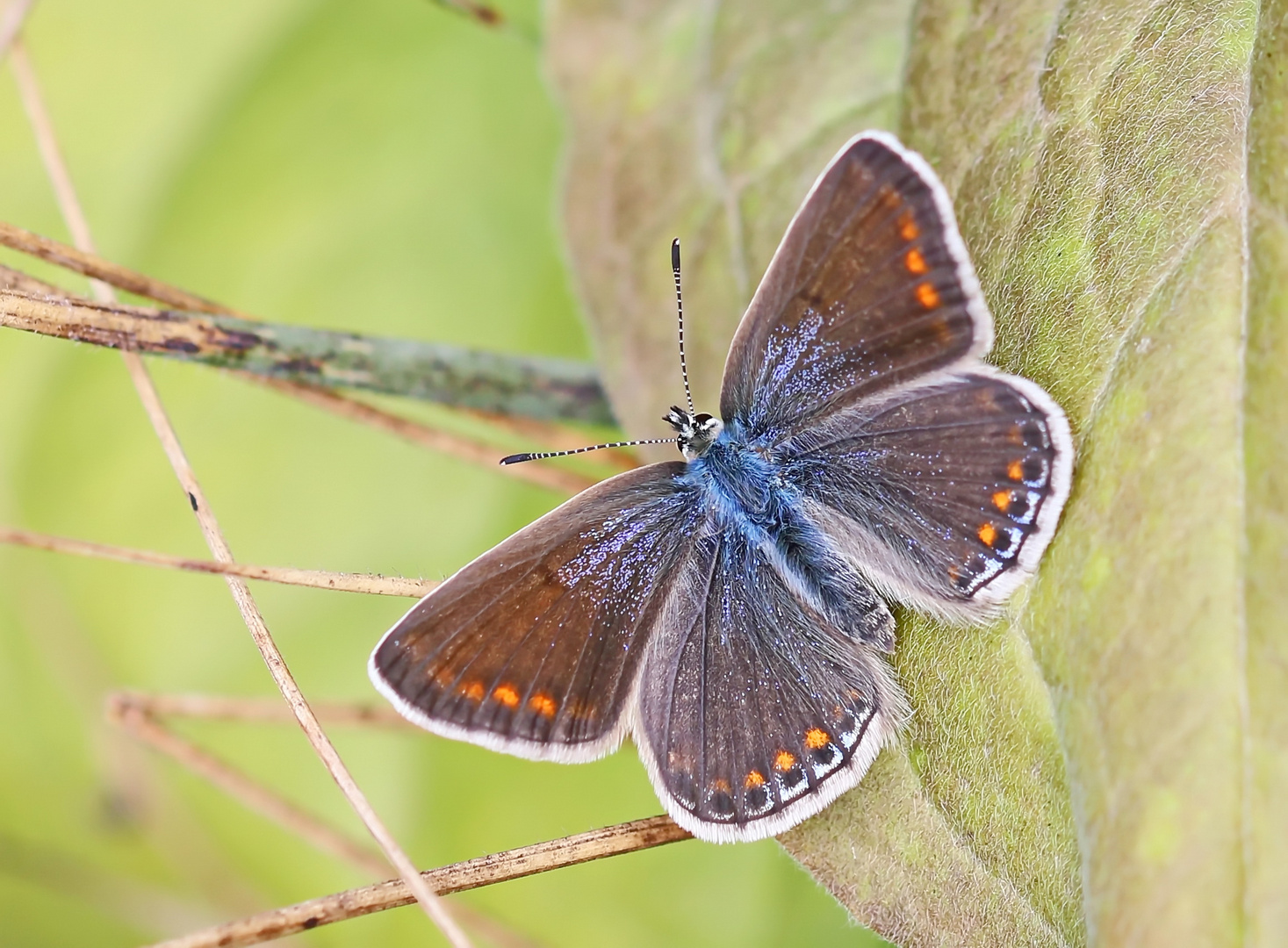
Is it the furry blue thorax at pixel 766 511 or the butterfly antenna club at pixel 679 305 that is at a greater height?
the butterfly antenna club at pixel 679 305

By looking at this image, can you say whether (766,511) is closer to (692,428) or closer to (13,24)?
(692,428)

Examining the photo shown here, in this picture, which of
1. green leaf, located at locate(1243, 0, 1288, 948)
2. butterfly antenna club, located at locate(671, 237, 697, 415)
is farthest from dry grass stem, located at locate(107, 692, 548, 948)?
green leaf, located at locate(1243, 0, 1288, 948)

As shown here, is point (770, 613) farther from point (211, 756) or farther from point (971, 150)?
point (211, 756)

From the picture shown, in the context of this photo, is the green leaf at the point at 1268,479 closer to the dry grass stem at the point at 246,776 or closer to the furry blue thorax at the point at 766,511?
the furry blue thorax at the point at 766,511

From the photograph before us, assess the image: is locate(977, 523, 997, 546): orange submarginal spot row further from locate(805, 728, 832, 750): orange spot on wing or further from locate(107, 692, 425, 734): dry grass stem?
locate(107, 692, 425, 734): dry grass stem

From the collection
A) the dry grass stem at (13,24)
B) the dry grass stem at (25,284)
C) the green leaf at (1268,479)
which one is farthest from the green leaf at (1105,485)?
the dry grass stem at (13,24)

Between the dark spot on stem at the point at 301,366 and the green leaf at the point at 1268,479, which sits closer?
the green leaf at the point at 1268,479
